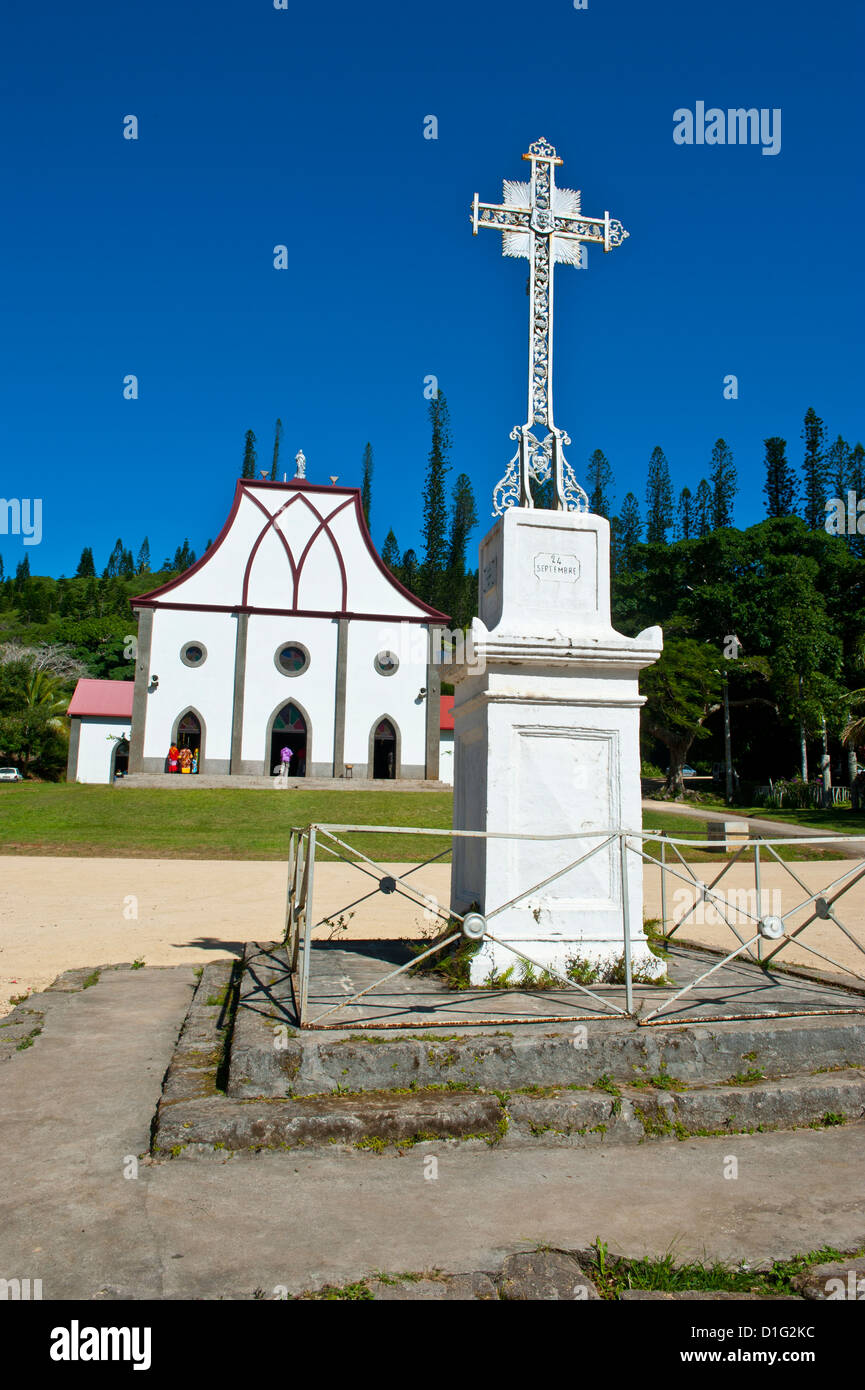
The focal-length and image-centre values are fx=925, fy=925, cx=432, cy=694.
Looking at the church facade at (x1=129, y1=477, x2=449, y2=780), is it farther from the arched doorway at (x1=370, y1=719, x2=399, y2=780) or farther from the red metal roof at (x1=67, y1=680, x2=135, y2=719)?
the red metal roof at (x1=67, y1=680, x2=135, y2=719)

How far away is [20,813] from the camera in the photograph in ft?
76.0

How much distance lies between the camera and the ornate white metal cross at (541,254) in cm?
621

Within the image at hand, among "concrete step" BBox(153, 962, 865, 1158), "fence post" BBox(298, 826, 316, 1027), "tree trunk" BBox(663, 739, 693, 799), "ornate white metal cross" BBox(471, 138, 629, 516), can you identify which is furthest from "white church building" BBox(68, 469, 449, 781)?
"concrete step" BBox(153, 962, 865, 1158)

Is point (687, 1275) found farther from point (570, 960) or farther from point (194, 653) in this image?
point (194, 653)

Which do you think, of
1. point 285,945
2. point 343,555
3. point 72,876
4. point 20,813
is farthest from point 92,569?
point 285,945

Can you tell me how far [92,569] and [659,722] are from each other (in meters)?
102

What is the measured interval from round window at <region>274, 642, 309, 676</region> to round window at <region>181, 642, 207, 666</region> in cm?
261

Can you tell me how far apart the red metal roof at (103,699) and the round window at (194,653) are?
3961mm

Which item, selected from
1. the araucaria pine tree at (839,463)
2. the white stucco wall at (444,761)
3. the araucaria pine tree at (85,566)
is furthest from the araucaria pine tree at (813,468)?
the araucaria pine tree at (85,566)

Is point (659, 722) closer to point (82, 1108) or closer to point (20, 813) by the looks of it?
point (20, 813)

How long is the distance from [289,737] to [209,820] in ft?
37.7

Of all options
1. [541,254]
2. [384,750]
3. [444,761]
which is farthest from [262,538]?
[541,254]

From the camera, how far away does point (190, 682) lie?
33406 mm

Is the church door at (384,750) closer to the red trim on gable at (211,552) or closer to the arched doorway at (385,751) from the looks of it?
the arched doorway at (385,751)
